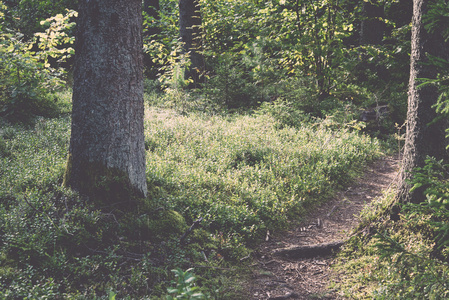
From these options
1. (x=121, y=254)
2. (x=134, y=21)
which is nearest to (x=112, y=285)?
(x=121, y=254)

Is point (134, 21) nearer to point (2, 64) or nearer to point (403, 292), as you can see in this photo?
point (403, 292)

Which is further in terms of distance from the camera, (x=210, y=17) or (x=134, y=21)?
(x=210, y=17)

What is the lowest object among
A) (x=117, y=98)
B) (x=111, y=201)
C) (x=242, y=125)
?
(x=111, y=201)

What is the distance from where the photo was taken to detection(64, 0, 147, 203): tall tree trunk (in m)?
4.36

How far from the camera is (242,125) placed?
9266 mm

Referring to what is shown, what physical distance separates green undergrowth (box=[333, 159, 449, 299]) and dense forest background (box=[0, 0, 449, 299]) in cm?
2

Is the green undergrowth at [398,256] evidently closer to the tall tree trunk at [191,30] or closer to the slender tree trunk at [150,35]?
the tall tree trunk at [191,30]

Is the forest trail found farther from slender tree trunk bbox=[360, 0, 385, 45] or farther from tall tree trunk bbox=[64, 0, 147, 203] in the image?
slender tree trunk bbox=[360, 0, 385, 45]

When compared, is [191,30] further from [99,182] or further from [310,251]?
[310,251]

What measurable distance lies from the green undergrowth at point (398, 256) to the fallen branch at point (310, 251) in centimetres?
17

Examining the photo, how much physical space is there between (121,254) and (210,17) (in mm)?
12291

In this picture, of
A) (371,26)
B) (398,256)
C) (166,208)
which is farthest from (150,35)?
(398,256)

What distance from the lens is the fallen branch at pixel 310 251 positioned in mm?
4977

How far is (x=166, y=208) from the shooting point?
4.89 meters
